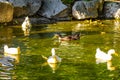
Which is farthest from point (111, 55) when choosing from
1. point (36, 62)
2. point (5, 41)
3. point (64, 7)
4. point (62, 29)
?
point (64, 7)

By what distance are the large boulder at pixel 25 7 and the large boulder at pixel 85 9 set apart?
335 cm

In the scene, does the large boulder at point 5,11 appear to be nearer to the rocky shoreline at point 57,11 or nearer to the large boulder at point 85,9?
the rocky shoreline at point 57,11

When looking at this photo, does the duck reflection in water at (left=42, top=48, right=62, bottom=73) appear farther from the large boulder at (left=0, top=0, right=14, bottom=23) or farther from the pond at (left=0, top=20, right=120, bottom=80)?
the large boulder at (left=0, top=0, right=14, bottom=23)

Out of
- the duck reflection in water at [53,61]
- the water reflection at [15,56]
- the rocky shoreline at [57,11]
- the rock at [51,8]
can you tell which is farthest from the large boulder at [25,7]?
the duck reflection in water at [53,61]

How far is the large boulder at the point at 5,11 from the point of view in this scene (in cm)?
3244

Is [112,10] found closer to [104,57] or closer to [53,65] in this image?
[104,57]

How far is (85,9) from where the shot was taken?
37156 mm

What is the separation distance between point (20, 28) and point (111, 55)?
12.5 meters

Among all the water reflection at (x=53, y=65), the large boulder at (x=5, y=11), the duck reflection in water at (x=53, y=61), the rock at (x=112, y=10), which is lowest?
the water reflection at (x=53, y=65)

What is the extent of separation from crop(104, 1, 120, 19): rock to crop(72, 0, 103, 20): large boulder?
5.18ft

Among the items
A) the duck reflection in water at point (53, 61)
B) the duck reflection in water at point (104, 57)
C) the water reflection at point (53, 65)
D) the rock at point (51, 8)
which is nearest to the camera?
the water reflection at point (53, 65)

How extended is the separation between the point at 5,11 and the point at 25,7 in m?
3.30

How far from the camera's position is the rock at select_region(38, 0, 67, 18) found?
3647 centimetres

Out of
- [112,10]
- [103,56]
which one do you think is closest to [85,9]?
[112,10]
